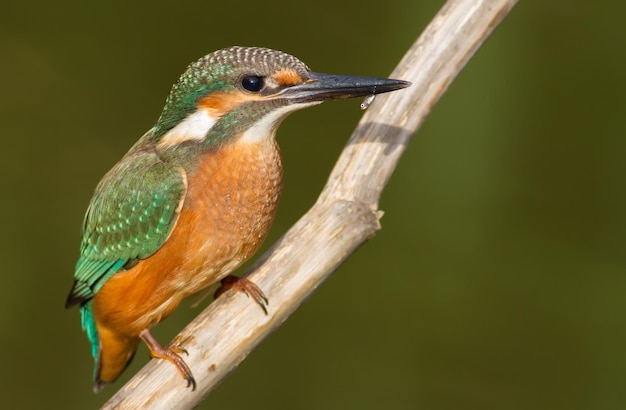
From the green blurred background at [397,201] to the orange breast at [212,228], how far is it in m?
1.20

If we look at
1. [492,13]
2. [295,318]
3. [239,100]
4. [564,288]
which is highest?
[492,13]

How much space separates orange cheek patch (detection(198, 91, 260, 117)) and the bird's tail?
0.74m

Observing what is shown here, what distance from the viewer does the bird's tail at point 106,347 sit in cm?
306

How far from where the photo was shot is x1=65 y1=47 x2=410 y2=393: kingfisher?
264 centimetres

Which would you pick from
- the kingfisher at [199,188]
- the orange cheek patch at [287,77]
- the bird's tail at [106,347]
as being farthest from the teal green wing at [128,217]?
the orange cheek patch at [287,77]

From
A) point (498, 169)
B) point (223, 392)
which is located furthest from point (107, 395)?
point (498, 169)

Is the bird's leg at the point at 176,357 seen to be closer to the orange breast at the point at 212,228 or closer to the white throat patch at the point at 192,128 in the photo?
the orange breast at the point at 212,228

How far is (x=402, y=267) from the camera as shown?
423cm

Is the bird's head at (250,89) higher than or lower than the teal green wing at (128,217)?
higher

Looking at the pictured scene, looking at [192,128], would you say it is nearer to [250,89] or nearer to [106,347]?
[250,89]

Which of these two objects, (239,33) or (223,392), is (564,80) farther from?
(223,392)

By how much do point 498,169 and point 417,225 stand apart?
40 cm

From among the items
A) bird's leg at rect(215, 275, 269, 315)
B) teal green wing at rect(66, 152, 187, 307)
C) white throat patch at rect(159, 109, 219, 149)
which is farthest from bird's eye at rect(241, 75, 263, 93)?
bird's leg at rect(215, 275, 269, 315)

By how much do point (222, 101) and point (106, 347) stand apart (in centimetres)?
90
